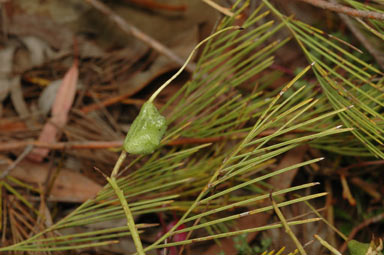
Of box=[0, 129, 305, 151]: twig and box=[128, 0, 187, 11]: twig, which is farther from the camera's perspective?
box=[128, 0, 187, 11]: twig

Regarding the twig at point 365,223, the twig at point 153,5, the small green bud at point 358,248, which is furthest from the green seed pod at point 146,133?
the twig at point 153,5

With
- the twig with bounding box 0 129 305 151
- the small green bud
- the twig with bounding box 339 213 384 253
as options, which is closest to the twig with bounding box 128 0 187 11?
the twig with bounding box 0 129 305 151

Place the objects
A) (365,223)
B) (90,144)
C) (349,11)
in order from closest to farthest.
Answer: (349,11)
(365,223)
(90,144)

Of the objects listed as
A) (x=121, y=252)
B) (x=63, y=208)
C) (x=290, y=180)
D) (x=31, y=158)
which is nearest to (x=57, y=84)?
(x=31, y=158)

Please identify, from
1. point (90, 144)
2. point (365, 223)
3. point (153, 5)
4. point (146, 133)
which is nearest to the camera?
point (146, 133)

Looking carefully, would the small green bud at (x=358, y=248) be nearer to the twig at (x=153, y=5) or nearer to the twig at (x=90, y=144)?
the twig at (x=90, y=144)

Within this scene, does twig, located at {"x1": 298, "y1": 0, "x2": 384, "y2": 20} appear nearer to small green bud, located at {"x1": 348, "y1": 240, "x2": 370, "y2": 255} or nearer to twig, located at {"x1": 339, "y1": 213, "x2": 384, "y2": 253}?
small green bud, located at {"x1": 348, "y1": 240, "x2": 370, "y2": 255}

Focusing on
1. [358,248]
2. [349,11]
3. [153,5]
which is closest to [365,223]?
[358,248]

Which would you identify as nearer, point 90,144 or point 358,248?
point 358,248

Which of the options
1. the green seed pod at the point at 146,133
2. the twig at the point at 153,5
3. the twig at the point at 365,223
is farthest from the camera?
the twig at the point at 153,5

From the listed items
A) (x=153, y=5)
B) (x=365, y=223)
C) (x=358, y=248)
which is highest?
(x=153, y=5)

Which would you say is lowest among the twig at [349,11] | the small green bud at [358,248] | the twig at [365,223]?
the twig at [365,223]

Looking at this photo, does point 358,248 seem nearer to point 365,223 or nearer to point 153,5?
point 365,223

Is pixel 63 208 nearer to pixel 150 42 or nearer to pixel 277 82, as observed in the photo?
pixel 150 42
